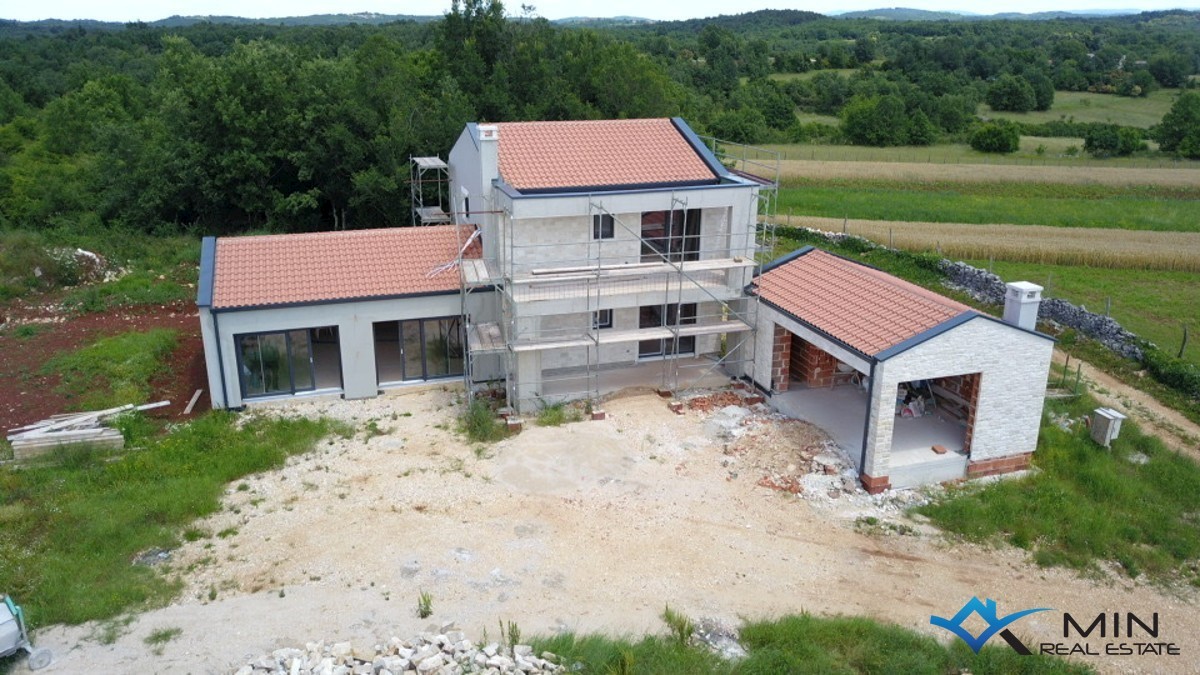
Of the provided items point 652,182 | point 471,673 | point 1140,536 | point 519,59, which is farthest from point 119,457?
point 519,59

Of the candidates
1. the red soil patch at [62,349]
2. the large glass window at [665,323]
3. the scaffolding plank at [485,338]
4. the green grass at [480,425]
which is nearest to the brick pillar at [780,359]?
the large glass window at [665,323]

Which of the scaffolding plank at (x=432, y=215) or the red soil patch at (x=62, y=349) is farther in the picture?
the scaffolding plank at (x=432, y=215)

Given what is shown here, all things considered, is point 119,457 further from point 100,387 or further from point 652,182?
point 652,182

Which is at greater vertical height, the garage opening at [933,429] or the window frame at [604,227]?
Answer: the window frame at [604,227]

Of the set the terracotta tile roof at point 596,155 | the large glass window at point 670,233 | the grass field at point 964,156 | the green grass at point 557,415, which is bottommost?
the green grass at point 557,415

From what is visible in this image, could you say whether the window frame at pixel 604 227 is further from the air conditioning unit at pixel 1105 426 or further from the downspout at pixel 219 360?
the air conditioning unit at pixel 1105 426

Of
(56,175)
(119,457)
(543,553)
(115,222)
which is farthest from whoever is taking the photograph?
(56,175)

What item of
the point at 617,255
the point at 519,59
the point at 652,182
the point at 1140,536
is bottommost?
the point at 1140,536

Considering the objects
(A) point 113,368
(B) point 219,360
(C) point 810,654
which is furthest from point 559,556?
(A) point 113,368
